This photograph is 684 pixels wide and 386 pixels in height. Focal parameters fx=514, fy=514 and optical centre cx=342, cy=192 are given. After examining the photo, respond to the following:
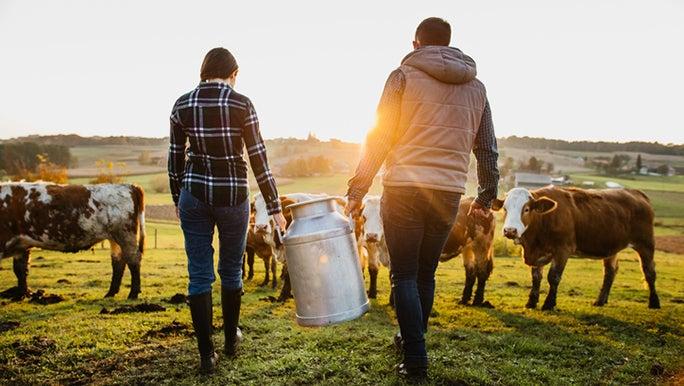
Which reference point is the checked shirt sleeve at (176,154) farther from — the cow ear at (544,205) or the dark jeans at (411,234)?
the cow ear at (544,205)

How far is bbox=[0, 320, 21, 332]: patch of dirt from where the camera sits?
260 inches

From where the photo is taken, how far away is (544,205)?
8609mm

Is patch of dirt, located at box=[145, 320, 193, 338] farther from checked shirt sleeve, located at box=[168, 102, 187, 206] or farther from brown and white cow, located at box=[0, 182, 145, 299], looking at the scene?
brown and white cow, located at box=[0, 182, 145, 299]

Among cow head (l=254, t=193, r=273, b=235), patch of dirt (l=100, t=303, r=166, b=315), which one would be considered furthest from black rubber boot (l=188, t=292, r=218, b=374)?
cow head (l=254, t=193, r=273, b=235)

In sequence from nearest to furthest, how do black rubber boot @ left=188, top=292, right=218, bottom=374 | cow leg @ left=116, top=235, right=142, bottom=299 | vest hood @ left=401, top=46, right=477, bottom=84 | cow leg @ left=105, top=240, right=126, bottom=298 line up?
vest hood @ left=401, top=46, right=477, bottom=84
black rubber boot @ left=188, top=292, right=218, bottom=374
cow leg @ left=116, top=235, right=142, bottom=299
cow leg @ left=105, top=240, right=126, bottom=298

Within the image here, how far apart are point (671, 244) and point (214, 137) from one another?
43.7m

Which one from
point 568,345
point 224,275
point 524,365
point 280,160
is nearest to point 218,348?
point 224,275

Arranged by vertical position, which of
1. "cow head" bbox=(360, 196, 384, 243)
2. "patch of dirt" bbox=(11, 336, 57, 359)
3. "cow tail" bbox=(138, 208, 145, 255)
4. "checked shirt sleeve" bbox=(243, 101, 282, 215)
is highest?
"checked shirt sleeve" bbox=(243, 101, 282, 215)

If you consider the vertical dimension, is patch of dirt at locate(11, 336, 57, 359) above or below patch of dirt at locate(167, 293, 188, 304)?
above

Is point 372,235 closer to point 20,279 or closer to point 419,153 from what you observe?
point 419,153

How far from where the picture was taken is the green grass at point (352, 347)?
4594 millimetres

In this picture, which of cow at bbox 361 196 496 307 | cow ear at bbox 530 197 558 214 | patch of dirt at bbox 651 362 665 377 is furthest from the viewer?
cow at bbox 361 196 496 307

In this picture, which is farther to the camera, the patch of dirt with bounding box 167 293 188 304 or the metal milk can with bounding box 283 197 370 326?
the patch of dirt with bounding box 167 293 188 304

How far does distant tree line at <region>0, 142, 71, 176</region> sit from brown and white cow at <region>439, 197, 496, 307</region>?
5800 cm
